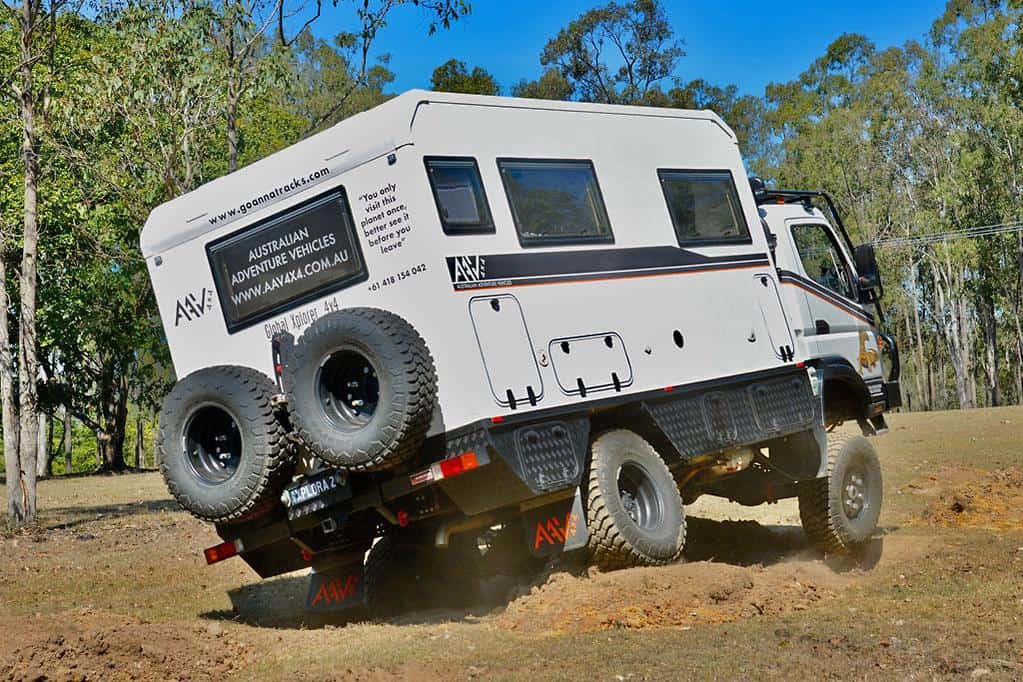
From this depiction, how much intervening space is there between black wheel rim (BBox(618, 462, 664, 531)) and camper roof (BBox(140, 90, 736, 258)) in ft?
9.31

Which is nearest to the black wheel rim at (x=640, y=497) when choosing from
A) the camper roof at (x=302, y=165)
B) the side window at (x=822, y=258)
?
the camper roof at (x=302, y=165)

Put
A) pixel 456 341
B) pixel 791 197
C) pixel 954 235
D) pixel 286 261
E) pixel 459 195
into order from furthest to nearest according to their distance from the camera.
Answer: pixel 954 235
pixel 791 197
pixel 286 261
pixel 459 195
pixel 456 341

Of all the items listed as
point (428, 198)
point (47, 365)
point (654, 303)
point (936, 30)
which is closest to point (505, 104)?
point (428, 198)

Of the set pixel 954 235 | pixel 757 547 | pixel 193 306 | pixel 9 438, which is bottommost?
pixel 757 547

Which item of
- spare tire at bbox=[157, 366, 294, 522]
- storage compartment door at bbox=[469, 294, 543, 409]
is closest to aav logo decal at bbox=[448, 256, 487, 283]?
storage compartment door at bbox=[469, 294, 543, 409]

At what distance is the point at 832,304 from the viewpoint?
1240 cm

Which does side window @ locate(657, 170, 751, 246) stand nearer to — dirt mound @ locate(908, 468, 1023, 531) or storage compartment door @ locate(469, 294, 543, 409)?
storage compartment door @ locate(469, 294, 543, 409)

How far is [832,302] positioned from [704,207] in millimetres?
2195

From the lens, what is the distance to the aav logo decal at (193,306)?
968 cm

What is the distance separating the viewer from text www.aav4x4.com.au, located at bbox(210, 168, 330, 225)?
895cm

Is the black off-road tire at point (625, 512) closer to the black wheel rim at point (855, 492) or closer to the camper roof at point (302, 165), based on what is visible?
the camper roof at point (302, 165)

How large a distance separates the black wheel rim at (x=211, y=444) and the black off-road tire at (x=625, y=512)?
257 cm

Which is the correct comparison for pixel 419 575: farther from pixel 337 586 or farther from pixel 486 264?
pixel 486 264

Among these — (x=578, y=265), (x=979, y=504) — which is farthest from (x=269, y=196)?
(x=979, y=504)
